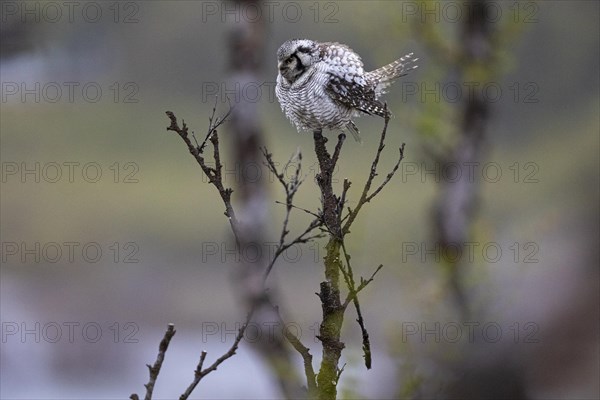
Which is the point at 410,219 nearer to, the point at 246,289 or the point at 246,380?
the point at 246,380

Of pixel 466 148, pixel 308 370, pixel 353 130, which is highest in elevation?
pixel 466 148

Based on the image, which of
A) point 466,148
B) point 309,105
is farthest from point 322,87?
point 466,148

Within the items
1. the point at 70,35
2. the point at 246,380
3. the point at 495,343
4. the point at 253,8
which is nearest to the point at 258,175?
the point at 253,8

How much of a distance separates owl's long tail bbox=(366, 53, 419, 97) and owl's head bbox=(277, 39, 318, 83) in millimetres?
388

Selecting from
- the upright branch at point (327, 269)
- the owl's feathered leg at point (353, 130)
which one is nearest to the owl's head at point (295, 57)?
the owl's feathered leg at point (353, 130)

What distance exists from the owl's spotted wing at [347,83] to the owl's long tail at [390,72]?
167mm

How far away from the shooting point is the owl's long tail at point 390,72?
265 centimetres

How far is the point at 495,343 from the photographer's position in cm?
451

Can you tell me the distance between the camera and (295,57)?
7.30 ft

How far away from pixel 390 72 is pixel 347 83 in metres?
0.37

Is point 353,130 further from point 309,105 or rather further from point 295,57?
point 295,57

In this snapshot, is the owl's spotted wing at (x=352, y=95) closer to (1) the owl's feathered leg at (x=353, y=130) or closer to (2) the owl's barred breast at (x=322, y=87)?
(2) the owl's barred breast at (x=322, y=87)

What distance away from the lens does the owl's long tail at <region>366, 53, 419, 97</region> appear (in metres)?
2.65

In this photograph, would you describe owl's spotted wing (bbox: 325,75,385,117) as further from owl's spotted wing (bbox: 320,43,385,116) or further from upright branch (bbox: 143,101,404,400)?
upright branch (bbox: 143,101,404,400)
